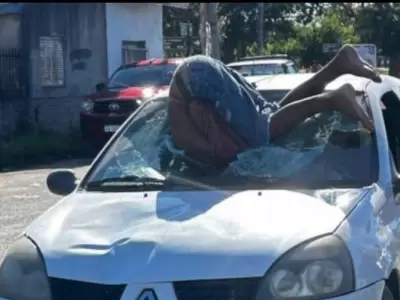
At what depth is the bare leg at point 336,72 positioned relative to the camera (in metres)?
5.96

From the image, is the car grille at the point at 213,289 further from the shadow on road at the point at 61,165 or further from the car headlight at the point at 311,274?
the shadow on road at the point at 61,165

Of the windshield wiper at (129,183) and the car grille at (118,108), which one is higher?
the windshield wiper at (129,183)

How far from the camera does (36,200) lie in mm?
13742

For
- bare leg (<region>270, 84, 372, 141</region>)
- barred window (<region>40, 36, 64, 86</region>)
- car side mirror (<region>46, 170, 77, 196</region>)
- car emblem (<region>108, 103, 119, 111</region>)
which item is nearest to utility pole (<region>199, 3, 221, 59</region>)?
barred window (<region>40, 36, 64, 86</region>)

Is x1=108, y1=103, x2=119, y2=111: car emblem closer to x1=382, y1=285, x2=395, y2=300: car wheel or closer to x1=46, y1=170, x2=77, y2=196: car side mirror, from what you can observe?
x1=46, y1=170, x2=77, y2=196: car side mirror

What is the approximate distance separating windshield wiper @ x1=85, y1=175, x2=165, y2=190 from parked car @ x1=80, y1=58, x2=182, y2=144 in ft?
40.7

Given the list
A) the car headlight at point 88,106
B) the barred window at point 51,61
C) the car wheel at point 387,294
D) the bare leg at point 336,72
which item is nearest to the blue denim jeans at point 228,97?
the bare leg at point 336,72

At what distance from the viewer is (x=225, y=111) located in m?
5.69

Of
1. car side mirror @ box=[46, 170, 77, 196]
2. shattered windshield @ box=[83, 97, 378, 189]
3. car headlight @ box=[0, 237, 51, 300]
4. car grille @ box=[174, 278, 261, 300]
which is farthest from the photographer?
car side mirror @ box=[46, 170, 77, 196]

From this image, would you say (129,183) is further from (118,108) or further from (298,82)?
(118,108)

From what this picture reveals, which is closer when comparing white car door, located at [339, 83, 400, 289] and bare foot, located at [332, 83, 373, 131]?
white car door, located at [339, 83, 400, 289]

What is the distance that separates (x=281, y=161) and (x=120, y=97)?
13679mm

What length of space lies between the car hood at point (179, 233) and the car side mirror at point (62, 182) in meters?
0.66

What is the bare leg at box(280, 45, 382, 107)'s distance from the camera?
5.96m
